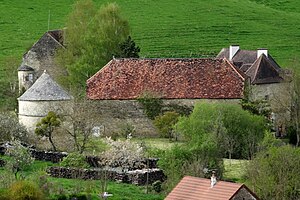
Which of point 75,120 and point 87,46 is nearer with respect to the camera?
point 75,120

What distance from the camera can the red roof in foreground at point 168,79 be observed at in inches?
2628

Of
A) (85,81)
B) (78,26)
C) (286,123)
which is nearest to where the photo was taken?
(286,123)

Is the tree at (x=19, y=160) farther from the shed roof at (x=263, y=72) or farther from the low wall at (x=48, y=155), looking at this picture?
the shed roof at (x=263, y=72)

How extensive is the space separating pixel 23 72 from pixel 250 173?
36.1m

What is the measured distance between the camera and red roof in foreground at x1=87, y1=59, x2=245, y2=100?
66.8m

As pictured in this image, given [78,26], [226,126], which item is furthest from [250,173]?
[78,26]

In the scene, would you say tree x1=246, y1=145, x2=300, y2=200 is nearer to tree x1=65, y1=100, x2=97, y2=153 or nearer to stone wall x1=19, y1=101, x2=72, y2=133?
tree x1=65, y1=100, x2=97, y2=153

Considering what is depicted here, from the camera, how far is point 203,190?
41656 mm

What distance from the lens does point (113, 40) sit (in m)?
76.5

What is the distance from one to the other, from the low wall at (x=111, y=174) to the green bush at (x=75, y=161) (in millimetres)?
1566

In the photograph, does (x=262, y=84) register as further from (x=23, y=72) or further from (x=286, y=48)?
(x=286, y=48)

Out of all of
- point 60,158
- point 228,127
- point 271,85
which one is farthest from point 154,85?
A: point 60,158

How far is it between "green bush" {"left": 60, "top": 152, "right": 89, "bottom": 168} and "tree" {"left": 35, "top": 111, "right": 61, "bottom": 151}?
18.2 ft

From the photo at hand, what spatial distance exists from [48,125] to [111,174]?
9.63m
